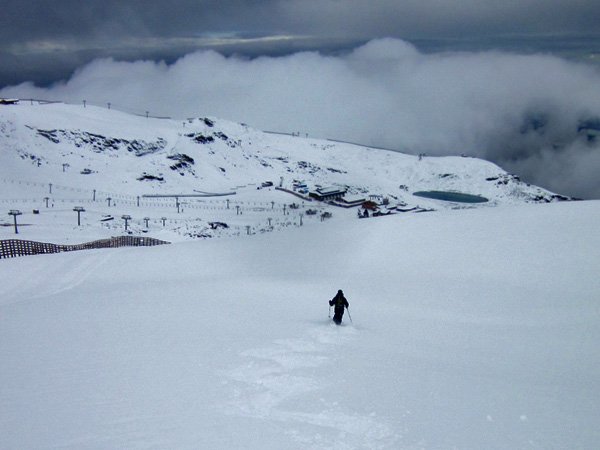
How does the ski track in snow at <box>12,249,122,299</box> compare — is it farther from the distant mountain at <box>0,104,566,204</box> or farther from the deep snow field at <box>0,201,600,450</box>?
the distant mountain at <box>0,104,566,204</box>

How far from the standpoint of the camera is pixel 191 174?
86.4 meters

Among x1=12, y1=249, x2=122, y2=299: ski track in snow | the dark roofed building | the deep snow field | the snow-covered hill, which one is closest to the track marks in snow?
x1=12, y1=249, x2=122, y2=299: ski track in snow

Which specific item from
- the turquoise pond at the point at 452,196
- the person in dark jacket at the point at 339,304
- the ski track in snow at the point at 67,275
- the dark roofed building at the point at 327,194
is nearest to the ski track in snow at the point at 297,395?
the person in dark jacket at the point at 339,304

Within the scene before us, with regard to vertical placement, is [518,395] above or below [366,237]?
below

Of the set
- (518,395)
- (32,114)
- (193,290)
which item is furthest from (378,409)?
(32,114)

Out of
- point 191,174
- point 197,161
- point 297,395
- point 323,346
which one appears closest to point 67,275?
point 323,346

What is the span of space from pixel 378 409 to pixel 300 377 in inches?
54.4

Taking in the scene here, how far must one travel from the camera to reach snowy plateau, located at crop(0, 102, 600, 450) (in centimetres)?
527

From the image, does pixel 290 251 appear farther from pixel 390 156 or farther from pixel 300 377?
pixel 390 156

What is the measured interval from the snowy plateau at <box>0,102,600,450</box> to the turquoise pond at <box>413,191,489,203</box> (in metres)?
72.2

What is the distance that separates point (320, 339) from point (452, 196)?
293ft

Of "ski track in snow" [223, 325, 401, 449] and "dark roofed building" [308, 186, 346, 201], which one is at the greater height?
"dark roofed building" [308, 186, 346, 201]

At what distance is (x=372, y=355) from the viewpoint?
7734 mm

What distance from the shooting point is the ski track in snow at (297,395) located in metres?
5.04
